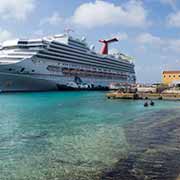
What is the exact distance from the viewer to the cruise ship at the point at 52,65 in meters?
68.4

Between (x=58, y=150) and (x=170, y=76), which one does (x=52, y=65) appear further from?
(x=58, y=150)

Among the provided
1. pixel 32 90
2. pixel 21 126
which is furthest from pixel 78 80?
pixel 21 126

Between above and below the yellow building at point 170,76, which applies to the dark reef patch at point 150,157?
below

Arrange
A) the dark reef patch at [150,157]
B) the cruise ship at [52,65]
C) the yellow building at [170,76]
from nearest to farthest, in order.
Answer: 1. the dark reef patch at [150,157]
2. the cruise ship at [52,65]
3. the yellow building at [170,76]

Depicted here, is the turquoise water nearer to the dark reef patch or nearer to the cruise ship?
the dark reef patch

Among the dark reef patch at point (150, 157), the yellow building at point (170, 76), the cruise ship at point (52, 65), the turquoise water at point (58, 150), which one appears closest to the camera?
the dark reef patch at point (150, 157)

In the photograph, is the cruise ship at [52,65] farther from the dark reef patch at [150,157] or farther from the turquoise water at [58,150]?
the dark reef patch at [150,157]

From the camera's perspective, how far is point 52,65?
77750 mm

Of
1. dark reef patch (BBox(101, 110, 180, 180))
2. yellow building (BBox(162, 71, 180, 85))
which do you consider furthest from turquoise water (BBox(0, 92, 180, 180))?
yellow building (BBox(162, 71, 180, 85))

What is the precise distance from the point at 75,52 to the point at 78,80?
8.42m

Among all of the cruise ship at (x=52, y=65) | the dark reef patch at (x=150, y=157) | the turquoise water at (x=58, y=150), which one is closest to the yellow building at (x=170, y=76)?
the cruise ship at (x=52, y=65)

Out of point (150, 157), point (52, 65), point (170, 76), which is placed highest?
point (52, 65)

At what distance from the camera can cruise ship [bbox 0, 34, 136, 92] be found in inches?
2694

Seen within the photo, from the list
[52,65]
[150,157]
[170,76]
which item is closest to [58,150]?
[150,157]
